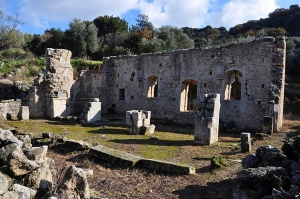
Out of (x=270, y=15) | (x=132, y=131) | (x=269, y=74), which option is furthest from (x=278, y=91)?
(x=270, y=15)

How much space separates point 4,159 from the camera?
593cm

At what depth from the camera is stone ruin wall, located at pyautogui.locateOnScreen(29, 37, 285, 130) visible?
1276 centimetres

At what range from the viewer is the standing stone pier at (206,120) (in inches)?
400

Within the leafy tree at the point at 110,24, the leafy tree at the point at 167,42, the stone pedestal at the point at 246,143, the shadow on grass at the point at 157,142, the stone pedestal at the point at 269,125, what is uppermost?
the leafy tree at the point at 110,24

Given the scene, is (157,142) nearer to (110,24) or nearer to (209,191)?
(209,191)

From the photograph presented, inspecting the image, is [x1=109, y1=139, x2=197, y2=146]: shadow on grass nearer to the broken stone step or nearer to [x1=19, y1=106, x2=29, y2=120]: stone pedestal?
the broken stone step

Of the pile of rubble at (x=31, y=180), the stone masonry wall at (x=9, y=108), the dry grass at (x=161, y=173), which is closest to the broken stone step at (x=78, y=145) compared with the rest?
the dry grass at (x=161, y=173)

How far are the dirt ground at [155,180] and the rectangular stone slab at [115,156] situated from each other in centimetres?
15

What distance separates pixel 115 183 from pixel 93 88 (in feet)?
50.0

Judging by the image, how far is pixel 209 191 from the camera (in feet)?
19.4

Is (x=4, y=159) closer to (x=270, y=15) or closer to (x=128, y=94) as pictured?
(x=128, y=94)

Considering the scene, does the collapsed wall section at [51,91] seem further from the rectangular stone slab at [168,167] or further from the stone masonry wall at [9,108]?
the rectangular stone slab at [168,167]

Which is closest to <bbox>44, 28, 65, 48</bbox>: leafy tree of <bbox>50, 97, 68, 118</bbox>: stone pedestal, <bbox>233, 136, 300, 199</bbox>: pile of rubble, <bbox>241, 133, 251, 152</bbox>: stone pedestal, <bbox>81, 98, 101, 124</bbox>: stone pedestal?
<bbox>50, 97, 68, 118</bbox>: stone pedestal

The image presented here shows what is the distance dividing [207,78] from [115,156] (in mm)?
8880
